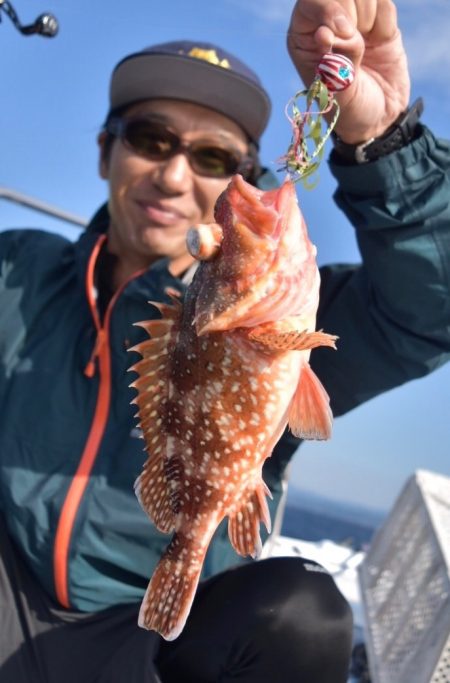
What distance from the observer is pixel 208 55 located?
4004mm

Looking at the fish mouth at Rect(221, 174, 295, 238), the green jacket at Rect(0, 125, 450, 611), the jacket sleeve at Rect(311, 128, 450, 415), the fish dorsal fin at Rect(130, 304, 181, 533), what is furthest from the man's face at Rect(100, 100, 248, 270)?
the fish mouth at Rect(221, 174, 295, 238)

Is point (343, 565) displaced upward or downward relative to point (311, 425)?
downward

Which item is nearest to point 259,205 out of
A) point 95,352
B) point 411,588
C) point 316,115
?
point 316,115

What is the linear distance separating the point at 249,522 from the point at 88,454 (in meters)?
1.33

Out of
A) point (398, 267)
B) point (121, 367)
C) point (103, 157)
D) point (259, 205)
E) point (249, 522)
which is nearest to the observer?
point (259, 205)

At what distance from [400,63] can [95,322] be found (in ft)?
6.72

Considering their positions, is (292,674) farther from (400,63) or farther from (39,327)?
(400,63)

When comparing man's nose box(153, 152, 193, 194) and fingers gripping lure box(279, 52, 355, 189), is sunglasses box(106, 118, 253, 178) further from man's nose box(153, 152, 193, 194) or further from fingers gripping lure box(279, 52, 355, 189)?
fingers gripping lure box(279, 52, 355, 189)

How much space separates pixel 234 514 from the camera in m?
2.23

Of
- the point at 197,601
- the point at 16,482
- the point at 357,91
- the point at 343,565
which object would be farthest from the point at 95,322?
the point at 343,565

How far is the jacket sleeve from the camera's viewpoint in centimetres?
269

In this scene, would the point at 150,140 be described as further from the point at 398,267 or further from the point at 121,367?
the point at 398,267

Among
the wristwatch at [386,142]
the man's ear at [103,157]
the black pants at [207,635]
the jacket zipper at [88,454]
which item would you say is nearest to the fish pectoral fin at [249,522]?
the black pants at [207,635]

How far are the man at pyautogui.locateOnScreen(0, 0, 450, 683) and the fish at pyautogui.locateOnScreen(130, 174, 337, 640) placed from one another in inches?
29.8
